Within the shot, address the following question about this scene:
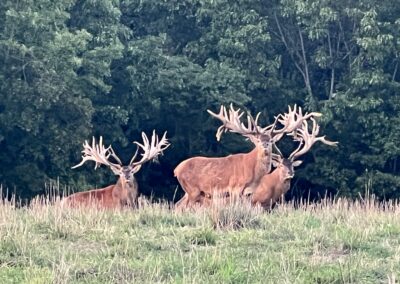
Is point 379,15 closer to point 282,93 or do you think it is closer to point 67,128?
point 282,93

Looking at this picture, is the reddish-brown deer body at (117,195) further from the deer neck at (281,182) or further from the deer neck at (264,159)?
the deer neck at (281,182)

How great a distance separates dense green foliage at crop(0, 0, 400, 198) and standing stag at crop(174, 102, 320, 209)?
23.5ft

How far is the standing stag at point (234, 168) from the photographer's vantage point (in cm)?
1678

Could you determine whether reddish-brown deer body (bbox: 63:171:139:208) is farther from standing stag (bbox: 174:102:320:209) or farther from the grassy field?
the grassy field

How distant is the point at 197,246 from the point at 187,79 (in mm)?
17256

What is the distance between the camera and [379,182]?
2600cm

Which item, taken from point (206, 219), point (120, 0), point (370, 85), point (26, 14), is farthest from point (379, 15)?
point (206, 219)

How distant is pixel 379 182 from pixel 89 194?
1097 centimetres

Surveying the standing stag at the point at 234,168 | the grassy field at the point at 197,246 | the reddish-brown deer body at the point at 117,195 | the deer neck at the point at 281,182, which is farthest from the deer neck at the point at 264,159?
the grassy field at the point at 197,246

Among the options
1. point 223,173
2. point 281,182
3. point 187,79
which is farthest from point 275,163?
point 187,79

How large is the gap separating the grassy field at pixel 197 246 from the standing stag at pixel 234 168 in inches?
143

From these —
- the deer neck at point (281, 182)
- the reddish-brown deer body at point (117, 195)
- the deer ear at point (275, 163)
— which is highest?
the deer ear at point (275, 163)

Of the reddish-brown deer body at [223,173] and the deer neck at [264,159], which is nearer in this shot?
the deer neck at [264,159]

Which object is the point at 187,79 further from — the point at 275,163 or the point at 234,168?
the point at 275,163
